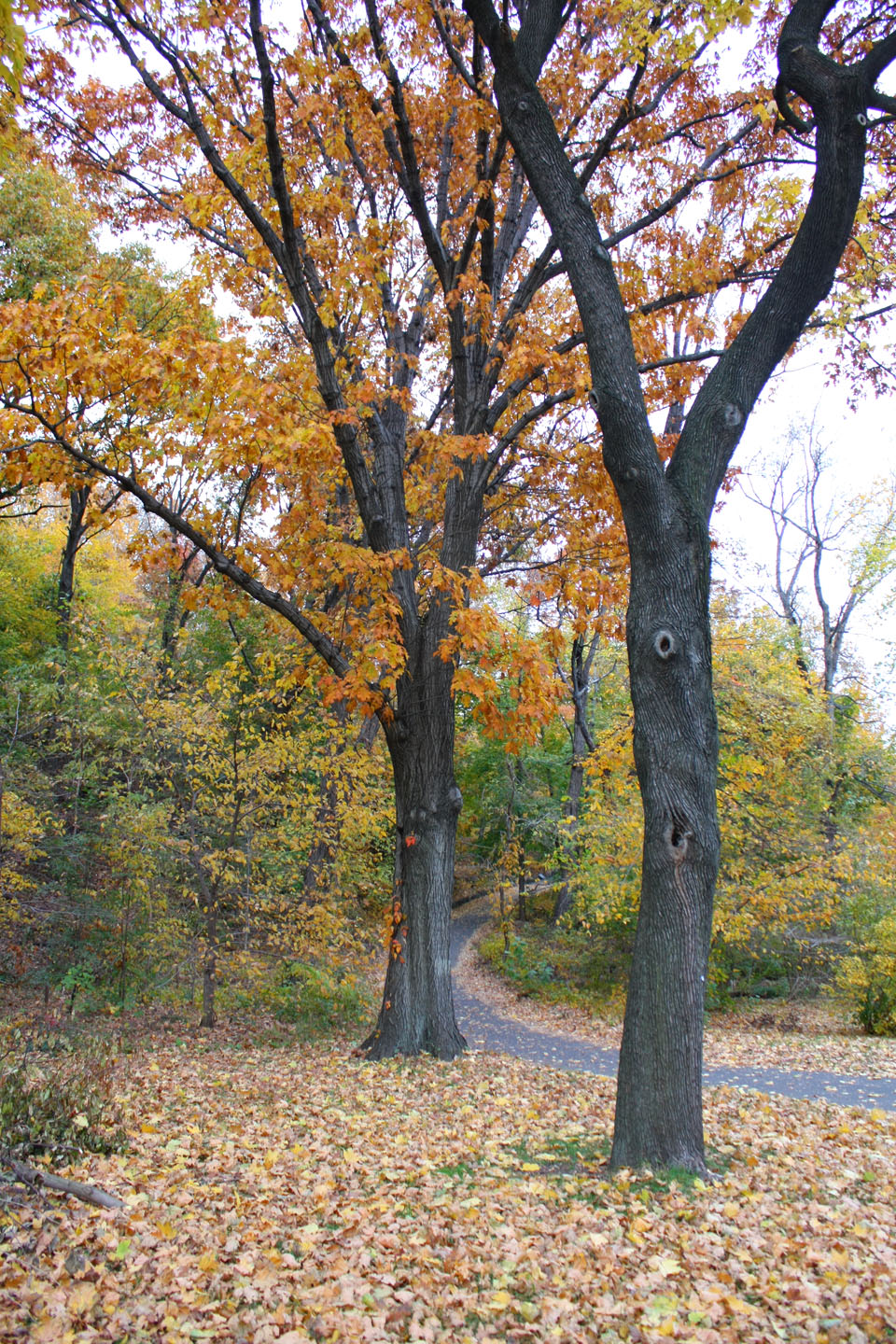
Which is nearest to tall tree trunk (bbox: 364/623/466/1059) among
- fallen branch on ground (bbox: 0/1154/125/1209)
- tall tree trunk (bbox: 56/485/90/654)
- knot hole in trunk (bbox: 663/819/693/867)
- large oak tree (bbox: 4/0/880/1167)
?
large oak tree (bbox: 4/0/880/1167)

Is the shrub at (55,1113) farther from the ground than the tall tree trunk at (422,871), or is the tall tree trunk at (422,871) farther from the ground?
the tall tree trunk at (422,871)

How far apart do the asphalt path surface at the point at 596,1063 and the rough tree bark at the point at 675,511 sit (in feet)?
12.3

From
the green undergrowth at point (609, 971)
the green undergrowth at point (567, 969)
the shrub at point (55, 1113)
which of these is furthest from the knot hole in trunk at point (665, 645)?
the green undergrowth at point (567, 969)

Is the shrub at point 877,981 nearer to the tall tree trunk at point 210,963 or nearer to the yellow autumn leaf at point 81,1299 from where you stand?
the tall tree trunk at point 210,963

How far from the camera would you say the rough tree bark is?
167 inches

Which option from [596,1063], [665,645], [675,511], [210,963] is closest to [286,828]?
[210,963]

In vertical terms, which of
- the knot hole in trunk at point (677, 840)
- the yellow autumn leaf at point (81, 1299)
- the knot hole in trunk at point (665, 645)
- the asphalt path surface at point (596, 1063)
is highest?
the knot hole in trunk at point (665, 645)

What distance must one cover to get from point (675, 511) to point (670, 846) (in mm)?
1997

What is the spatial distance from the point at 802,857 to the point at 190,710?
32.7 ft

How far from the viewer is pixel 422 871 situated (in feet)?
23.8

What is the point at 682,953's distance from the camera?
14.0ft

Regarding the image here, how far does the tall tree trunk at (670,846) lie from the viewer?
164 inches

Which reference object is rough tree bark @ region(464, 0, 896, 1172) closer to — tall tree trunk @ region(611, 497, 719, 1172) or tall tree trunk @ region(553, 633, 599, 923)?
tall tree trunk @ region(611, 497, 719, 1172)

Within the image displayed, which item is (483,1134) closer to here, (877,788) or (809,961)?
(809,961)
